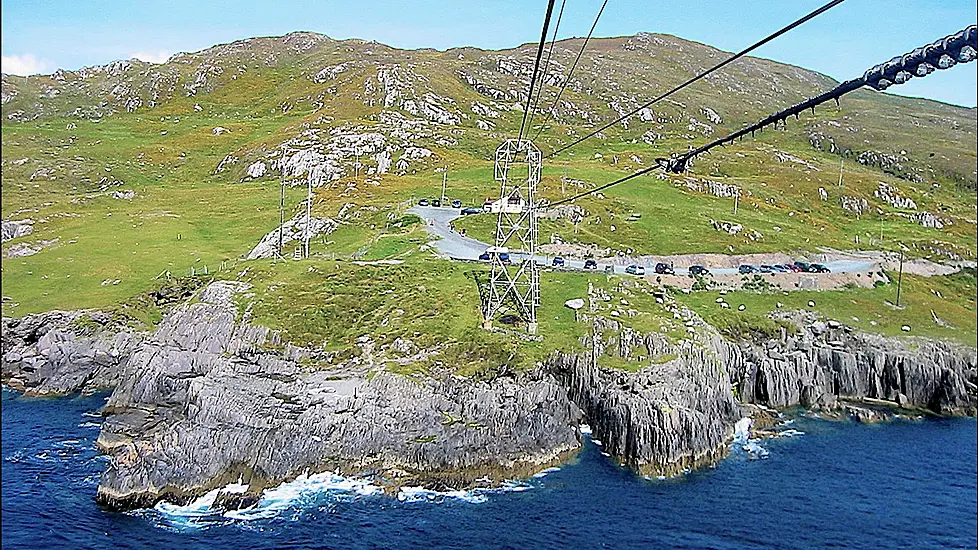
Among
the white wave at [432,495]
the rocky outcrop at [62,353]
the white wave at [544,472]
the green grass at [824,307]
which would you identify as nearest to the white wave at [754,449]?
the green grass at [824,307]

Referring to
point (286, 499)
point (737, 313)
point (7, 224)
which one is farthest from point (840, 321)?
point (7, 224)

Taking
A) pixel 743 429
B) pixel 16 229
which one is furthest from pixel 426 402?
pixel 16 229

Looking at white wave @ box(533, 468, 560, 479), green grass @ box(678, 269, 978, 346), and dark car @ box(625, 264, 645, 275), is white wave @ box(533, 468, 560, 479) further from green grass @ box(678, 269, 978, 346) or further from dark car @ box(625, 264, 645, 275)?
dark car @ box(625, 264, 645, 275)

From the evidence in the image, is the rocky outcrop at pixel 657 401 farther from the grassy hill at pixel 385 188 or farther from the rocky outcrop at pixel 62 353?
the rocky outcrop at pixel 62 353

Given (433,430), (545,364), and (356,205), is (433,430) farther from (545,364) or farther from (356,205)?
(356,205)

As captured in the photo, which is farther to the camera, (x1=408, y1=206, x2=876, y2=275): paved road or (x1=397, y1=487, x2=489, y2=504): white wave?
(x1=408, y1=206, x2=876, y2=275): paved road

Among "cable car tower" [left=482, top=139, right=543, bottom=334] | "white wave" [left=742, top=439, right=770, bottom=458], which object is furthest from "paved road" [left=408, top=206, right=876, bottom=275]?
"white wave" [left=742, top=439, right=770, bottom=458]

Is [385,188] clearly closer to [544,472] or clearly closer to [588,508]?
[544,472]
